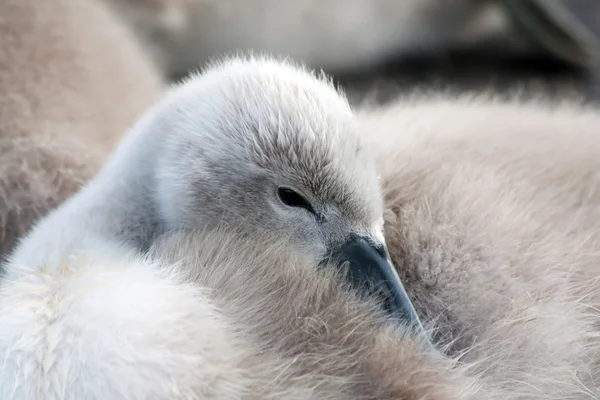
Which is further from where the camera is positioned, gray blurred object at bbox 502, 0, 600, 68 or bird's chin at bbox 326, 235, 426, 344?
gray blurred object at bbox 502, 0, 600, 68

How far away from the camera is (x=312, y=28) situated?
75.6 inches

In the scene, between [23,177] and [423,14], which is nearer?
[23,177]

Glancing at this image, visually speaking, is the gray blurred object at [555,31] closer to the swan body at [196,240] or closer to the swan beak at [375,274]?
the swan body at [196,240]

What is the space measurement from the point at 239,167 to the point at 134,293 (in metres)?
0.24

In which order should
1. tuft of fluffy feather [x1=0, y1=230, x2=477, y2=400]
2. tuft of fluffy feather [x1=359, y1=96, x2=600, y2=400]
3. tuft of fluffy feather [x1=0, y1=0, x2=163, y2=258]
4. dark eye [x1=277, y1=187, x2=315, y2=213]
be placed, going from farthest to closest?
tuft of fluffy feather [x1=0, y1=0, x2=163, y2=258], dark eye [x1=277, y1=187, x2=315, y2=213], tuft of fluffy feather [x1=359, y1=96, x2=600, y2=400], tuft of fluffy feather [x1=0, y1=230, x2=477, y2=400]

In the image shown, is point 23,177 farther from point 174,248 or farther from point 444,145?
point 444,145

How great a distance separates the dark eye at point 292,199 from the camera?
82 cm

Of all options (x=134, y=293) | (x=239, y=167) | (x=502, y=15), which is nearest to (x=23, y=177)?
(x=239, y=167)

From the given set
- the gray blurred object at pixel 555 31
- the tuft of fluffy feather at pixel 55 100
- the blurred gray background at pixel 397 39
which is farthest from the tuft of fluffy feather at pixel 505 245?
the gray blurred object at pixel 555 31

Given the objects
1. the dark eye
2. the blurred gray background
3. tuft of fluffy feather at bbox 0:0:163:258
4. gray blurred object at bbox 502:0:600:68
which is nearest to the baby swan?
the dark eye

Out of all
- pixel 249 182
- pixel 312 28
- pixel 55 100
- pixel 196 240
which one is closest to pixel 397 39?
pixel 312 28

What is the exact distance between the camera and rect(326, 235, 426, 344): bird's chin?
2.37ft

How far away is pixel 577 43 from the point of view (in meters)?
1.85

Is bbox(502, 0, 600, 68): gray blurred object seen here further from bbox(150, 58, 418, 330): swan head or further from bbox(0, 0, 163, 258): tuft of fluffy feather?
bbox(150, 58, 418, 330): swan head
